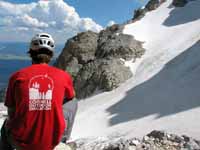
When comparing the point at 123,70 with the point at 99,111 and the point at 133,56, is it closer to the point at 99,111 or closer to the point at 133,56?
the point at 133,56

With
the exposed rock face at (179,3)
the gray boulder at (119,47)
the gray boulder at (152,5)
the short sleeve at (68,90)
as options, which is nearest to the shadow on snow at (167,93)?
the gray boulder at (119,47)

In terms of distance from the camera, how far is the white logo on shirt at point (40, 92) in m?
4.87

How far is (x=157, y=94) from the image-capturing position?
2086 centimetres

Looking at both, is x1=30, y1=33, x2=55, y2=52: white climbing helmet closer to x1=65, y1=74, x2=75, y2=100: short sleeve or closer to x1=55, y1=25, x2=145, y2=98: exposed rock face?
x1=65, y1=74, x2=75, y2=100: short sleeve

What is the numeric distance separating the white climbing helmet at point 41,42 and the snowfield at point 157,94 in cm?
934

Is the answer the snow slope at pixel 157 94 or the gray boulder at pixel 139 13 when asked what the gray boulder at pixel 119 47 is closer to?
the snow slope at pixel 157 94

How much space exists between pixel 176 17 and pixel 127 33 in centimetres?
446

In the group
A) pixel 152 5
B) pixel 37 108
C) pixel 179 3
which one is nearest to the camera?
pixel 37 108

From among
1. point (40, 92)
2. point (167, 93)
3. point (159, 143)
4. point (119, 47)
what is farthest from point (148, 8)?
point (40, 92)

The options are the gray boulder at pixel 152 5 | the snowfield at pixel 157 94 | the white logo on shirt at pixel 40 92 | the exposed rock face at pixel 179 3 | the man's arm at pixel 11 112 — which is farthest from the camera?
the gray boulder at pixel 152 5

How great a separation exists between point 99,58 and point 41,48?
25338 mm

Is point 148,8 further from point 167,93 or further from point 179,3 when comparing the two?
point 167,93

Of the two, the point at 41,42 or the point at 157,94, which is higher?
the point at 157,94

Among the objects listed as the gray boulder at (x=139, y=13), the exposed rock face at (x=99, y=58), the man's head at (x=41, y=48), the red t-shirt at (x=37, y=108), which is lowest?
the red t-shirt at (x=37, y=108)
